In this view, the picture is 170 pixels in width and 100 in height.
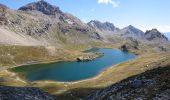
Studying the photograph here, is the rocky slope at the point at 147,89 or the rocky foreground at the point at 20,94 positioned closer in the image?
the rocky slope at the point at 147,89

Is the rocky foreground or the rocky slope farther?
the rocky foreground

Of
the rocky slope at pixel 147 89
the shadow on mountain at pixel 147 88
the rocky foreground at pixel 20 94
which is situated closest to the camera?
the rocky slope at pixel 147 89

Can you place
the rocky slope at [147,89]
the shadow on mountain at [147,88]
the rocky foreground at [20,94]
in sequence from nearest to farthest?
the rocky slope at [147,89] → the shadow on mountain at [147,88] → the rocky foreground at [20,94]

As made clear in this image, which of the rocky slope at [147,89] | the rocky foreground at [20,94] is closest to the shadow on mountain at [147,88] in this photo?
the rocky slope at [147,89]

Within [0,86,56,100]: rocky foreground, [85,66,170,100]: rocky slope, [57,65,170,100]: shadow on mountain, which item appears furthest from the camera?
[0,86,56,100]: rocky foreground

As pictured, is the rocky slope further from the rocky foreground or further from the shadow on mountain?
the rocky foreground

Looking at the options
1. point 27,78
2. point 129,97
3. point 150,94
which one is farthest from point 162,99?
point 27,78

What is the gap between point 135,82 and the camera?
3653 centimetres

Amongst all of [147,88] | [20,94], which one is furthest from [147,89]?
[20,94]

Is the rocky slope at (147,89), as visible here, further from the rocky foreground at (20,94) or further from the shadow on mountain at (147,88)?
the rocky foreground at (20,94)

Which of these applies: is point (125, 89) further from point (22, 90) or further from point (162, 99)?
point (22, 90)

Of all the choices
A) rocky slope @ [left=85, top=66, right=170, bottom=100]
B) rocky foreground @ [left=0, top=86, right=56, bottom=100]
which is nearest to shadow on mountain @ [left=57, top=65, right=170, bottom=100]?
rocky slope @ [left=85, top=66, right=170, bottom=100]

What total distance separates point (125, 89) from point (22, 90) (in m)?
24.5

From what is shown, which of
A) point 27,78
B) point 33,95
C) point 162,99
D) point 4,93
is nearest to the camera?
point 162,99
